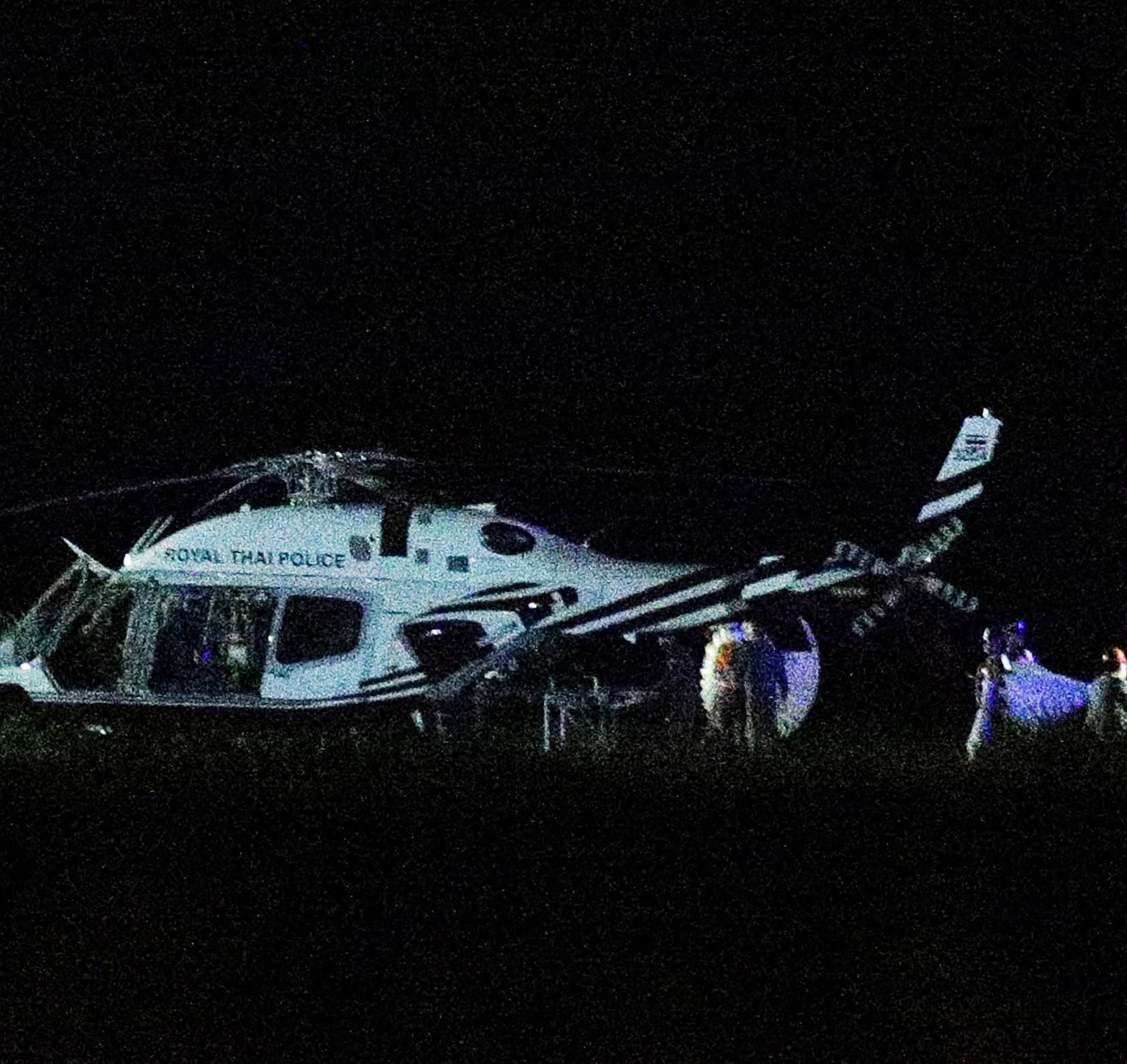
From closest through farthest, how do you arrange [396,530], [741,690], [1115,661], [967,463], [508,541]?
[741,690], [1115,661], [508,541], [396,530], [967,463]

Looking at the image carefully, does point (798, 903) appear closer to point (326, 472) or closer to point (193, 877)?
point (193, 877)

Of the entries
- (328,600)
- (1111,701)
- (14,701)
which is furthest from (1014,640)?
(14,701)

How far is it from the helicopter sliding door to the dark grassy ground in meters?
3.85

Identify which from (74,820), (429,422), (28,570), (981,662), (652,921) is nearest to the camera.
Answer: (652,921)

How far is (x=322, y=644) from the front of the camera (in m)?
14.2

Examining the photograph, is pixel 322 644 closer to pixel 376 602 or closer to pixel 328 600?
pixel 328 600

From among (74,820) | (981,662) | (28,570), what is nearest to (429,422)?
(28,570)

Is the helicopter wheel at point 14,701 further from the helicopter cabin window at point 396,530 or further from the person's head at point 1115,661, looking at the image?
the person's head at point 1115,661

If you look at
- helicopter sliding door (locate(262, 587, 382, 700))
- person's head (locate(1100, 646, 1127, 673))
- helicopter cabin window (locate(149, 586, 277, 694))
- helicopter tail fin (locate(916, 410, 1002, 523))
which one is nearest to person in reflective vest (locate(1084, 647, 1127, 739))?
person's head (locate(1100, 646, 1127, 673))

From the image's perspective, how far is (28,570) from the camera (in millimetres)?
36562

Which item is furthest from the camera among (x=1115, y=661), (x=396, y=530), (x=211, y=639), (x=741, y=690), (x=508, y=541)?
(x=211, y=639)

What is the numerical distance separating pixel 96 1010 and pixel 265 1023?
1.58 feet

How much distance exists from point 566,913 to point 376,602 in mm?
8322

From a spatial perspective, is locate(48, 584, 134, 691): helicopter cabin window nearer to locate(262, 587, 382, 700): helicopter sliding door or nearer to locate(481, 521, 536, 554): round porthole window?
locate(262, 587, 382, 700): helicopter sliding door
